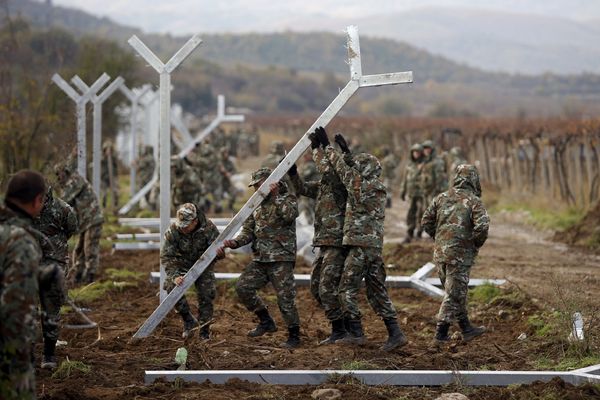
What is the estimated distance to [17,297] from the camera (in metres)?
5.82

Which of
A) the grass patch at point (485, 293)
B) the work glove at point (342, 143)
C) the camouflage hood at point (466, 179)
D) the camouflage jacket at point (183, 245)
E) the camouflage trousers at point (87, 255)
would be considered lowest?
the grass patch at point (485, 293)

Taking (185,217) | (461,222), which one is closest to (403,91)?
(461,222)

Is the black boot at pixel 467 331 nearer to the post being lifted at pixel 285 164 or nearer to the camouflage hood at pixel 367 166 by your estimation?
the camouflage hood at pixel 367 166

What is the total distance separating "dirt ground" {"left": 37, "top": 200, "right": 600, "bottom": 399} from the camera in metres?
8.11

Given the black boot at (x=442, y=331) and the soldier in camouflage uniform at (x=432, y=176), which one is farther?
the soldier in camouflage uniform at (x=432, y=176)

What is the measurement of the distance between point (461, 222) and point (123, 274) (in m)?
5.87

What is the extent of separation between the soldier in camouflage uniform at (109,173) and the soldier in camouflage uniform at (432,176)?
777cm

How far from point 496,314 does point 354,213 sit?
2995 mm

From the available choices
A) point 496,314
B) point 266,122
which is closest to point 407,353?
point 496,314

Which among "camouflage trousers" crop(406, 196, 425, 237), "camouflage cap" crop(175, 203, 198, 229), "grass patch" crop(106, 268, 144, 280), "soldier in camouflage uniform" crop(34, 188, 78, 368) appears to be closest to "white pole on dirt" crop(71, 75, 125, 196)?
"grass patch" crop(106, 268, 144, 280)

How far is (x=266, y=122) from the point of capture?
272 ft

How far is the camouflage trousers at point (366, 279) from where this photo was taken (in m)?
9.72

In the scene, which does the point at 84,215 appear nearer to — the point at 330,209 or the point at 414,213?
the point at 330,209

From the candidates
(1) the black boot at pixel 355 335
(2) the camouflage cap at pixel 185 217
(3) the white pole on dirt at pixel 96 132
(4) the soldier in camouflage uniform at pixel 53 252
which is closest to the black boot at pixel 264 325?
(1) the black boot at pixel 355 335
